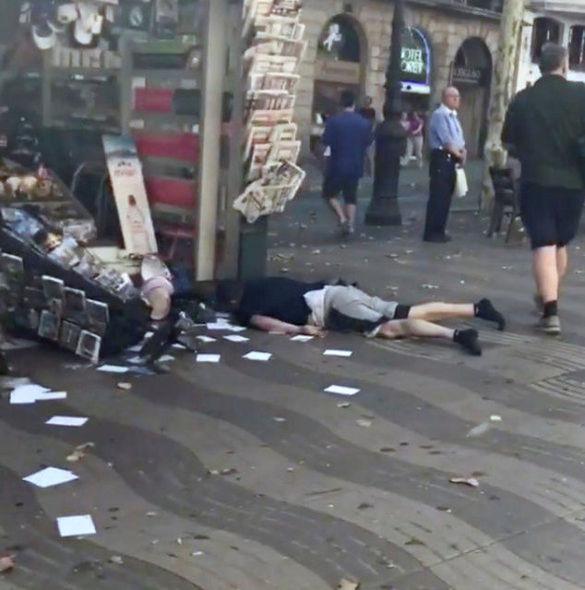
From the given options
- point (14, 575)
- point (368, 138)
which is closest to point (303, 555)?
point (14, 575)

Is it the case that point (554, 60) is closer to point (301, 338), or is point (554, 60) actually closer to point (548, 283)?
point (548, 283)

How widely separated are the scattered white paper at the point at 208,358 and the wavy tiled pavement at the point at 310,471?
57 mm

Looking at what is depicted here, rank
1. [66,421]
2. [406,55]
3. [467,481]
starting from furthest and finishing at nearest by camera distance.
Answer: [406,55] → [66,421] → [467,481]

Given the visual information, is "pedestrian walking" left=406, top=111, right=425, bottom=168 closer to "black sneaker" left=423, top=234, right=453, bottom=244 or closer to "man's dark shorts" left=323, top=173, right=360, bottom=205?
"man's dark shorts" left=323, top=173, right=360, bottom=205

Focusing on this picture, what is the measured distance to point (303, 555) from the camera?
14.0 feet

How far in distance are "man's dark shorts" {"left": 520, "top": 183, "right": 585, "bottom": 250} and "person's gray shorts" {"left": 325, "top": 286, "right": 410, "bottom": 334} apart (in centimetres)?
114

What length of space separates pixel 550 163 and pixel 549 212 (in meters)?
0.34

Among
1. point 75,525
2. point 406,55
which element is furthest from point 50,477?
point 406,55

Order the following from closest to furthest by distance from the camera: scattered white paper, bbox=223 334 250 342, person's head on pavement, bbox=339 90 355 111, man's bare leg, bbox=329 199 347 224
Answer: scattered white paper, bbox=223 334 250 342 → man's bare leg, bbox=329 199 347 224 → person's head on pavement, bbox=339 90 355 111

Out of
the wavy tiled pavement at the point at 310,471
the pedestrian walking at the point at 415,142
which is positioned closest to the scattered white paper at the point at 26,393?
the wavy tiled pavement at the point at 310,471

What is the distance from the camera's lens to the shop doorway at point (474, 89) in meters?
34.5

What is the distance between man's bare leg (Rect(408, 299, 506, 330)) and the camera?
7.72 meters

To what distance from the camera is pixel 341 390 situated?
21.3 ft

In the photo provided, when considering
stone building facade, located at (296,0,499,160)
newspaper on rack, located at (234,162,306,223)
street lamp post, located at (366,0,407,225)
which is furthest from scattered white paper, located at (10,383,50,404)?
stone building facade, located at (296,0,499,160)
